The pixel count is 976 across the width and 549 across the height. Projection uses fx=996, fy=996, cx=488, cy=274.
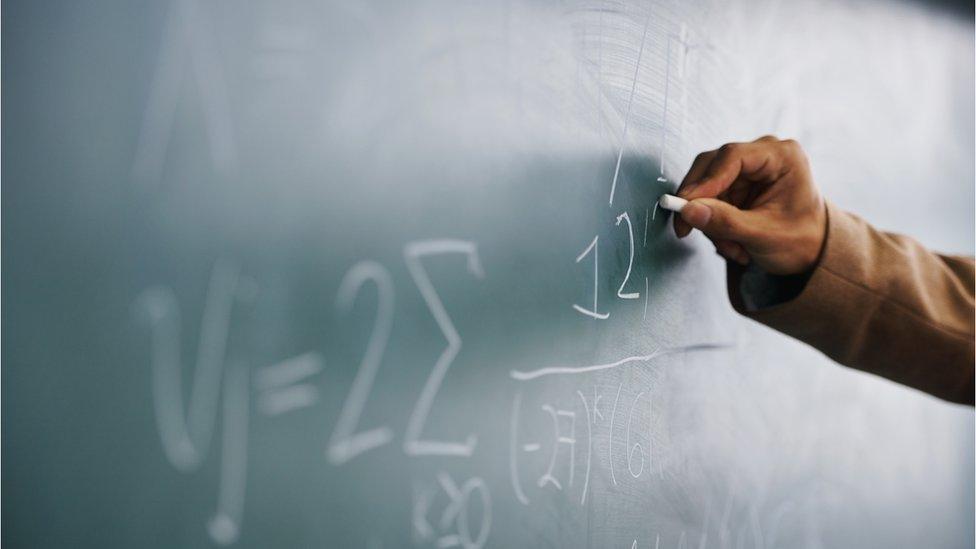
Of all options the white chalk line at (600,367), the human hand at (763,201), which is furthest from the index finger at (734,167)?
the white chalk line at (600,367)

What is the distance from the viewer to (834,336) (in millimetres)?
1020

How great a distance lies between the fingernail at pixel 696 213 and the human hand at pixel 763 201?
12 millimetres

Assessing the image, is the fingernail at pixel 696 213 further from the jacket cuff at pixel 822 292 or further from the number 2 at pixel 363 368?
the number 2 at pixel 363 368

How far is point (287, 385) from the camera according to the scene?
22.5 inches

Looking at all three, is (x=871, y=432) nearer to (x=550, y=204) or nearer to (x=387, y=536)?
(x=550, y=204)

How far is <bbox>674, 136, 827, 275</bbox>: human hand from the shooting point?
91 cm

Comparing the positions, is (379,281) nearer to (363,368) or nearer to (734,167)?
(363,368)

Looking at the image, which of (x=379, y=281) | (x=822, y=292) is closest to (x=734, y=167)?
(x=822, y=292)

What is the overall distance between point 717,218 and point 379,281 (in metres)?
0.37

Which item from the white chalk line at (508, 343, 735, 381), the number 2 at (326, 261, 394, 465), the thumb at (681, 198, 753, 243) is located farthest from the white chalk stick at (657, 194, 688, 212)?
the number 2 at (326, 261, 394, 465)

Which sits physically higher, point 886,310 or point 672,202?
point 672,202

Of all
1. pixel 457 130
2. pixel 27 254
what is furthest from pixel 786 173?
pixel 27 254

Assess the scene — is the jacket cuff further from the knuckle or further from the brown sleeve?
the knuckle

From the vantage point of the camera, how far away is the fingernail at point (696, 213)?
0.87 metres
